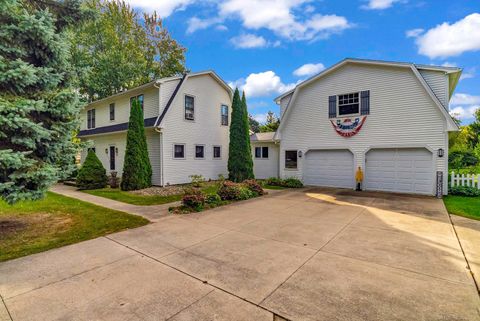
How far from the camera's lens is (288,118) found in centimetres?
1434

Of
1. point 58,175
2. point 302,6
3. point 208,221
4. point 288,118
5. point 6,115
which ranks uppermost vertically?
point 302,6

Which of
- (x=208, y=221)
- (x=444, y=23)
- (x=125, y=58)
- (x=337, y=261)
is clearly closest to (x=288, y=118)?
(x=444, y=23)

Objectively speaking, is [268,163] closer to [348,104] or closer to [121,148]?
[348,104]

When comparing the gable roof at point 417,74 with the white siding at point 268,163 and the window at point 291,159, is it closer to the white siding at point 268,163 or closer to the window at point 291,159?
the window at point 291,159

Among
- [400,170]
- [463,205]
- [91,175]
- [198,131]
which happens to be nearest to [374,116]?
[400,170]

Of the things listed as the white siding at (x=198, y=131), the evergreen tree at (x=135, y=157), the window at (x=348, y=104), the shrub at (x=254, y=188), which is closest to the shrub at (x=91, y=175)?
the evergreen tree at (x=135, y=157)

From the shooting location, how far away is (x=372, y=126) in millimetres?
11758

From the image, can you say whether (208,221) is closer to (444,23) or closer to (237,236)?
(237,236)

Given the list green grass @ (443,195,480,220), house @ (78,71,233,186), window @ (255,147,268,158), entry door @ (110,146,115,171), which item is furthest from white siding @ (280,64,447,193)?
entry door @ (110,146,115,171)

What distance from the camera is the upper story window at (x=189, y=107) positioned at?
1465 centimetres

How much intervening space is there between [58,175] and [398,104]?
44.1ft

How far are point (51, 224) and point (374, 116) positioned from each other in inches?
532

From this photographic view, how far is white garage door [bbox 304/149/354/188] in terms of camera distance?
41.4ft

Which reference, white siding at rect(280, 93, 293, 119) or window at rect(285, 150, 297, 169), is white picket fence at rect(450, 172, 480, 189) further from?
white siding at rect(280, 93, 293, 119)
